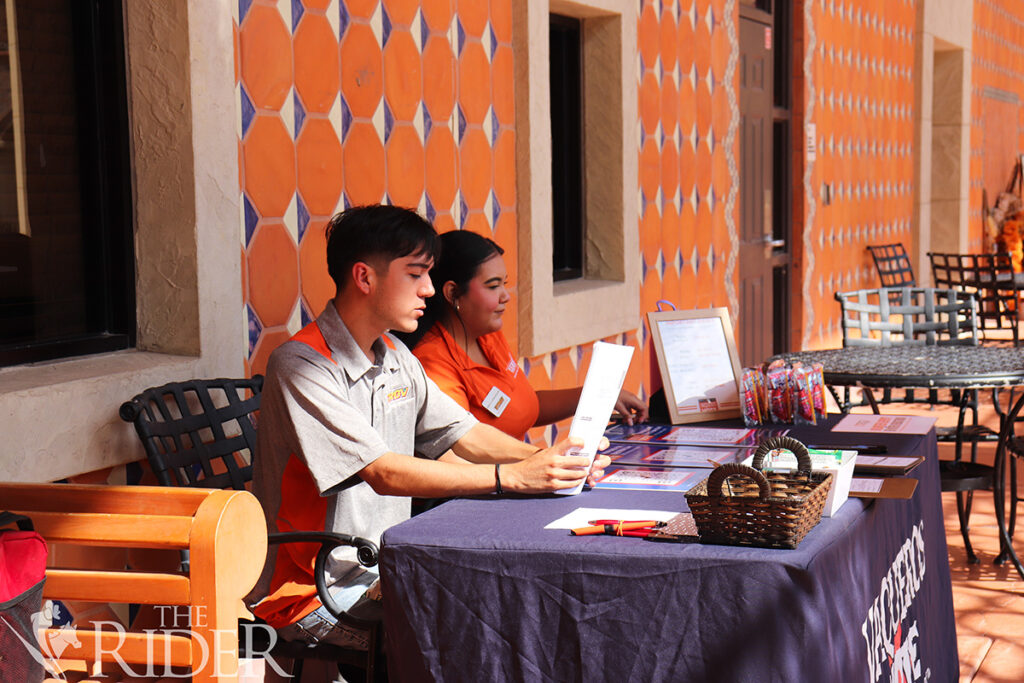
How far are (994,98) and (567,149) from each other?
43.2 feet

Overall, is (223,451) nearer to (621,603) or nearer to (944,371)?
(621,603)

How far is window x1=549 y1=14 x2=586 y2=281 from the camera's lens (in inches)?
245

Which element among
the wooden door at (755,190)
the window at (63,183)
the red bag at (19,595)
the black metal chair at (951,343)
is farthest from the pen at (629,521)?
the wooden door at (755,190)

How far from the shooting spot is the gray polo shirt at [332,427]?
8.80 feet

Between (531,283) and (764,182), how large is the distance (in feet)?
13.2

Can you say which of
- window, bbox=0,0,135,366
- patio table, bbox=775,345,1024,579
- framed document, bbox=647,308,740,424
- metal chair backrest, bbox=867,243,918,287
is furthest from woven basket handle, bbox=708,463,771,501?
metal chair backrest, bbox=867,243,918,287

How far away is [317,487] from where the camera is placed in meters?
2.74

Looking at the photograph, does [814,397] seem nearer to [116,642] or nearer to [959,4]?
[116,642]

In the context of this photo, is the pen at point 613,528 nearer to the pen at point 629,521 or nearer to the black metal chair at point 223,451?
the pen at point 629,521

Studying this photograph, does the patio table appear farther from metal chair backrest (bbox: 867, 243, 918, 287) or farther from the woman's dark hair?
metal chair backrest (bbox: 867, 243, 918, 287)

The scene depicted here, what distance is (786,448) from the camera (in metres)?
2.44

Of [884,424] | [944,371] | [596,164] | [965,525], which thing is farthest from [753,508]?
[596,164]

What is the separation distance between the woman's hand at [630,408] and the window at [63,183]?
1390 mm

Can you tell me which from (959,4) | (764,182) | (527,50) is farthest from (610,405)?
(959,4)
